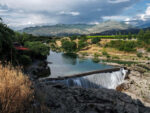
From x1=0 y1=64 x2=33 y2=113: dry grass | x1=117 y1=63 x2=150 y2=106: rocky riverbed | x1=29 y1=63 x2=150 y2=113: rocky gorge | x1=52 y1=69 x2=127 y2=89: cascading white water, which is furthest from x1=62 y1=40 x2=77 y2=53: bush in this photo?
x1=0 y1=64 x2=33 y2=113: dry grass

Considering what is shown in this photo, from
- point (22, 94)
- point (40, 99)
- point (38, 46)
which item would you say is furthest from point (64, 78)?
point (38, 46)

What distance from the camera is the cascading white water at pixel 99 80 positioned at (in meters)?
14.6

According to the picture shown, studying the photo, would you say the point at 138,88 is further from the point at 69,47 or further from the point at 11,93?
the point at 69,47

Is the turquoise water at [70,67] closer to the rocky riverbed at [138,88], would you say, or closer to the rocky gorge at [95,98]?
the rocky gorge at [95,98]

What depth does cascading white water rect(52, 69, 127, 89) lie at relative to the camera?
1456cm

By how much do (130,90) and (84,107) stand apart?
898 cm

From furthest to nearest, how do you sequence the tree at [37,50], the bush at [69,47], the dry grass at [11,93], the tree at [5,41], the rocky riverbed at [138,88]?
the bush at [69,47] < the tree at [37,50] < the rocky riverbed at [138,88] < the tree at [5,41] < the dry grass at [11,93]

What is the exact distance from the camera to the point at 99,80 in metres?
16.3

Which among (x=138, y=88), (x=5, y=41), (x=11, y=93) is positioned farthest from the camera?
(x=138, y=88)

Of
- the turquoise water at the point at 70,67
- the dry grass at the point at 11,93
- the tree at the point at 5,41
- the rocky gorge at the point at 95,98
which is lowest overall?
the turquoise water at the point at 70,67

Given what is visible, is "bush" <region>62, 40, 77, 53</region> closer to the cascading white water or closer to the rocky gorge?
the cascading white water

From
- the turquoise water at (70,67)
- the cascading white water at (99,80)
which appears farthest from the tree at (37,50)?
the cascading white water at (99,80)

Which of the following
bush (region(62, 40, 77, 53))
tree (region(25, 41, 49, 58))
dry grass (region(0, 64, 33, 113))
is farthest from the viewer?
bush (region(62, 40, 77, 53))

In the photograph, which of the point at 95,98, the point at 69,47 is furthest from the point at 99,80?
the point at 69,47
